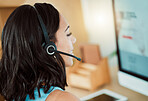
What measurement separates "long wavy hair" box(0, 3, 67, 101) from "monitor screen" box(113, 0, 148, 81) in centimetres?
38

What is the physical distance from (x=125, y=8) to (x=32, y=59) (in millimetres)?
528

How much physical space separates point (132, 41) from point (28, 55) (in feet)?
1.75

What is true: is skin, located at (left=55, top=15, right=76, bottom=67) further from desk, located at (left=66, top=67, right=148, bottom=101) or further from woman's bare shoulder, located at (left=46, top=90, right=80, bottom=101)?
desk, located at (left=66, top=67, right=148, bottom=101)

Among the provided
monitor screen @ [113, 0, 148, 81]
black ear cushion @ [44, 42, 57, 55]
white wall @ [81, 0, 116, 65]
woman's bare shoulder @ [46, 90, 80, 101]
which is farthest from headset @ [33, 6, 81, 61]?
white wall @ [81, 0, 116, 65]

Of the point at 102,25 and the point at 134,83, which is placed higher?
the point at 102,25

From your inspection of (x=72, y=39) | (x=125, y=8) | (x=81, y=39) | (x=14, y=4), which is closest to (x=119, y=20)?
(x=125, y=8)

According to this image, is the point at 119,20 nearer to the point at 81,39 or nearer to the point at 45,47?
the point at 81,39

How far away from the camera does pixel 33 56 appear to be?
0.59 meters

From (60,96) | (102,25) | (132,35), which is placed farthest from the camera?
(102,25)

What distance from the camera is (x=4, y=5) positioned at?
828mm

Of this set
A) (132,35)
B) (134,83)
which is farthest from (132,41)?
(134,83)

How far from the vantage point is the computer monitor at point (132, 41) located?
862 millimetres

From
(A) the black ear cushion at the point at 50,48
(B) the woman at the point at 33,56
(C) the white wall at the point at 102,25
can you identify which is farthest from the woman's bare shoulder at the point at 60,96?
(C) the white wall at the point at 102,25

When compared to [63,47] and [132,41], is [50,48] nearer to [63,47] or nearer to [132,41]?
[63,47]
